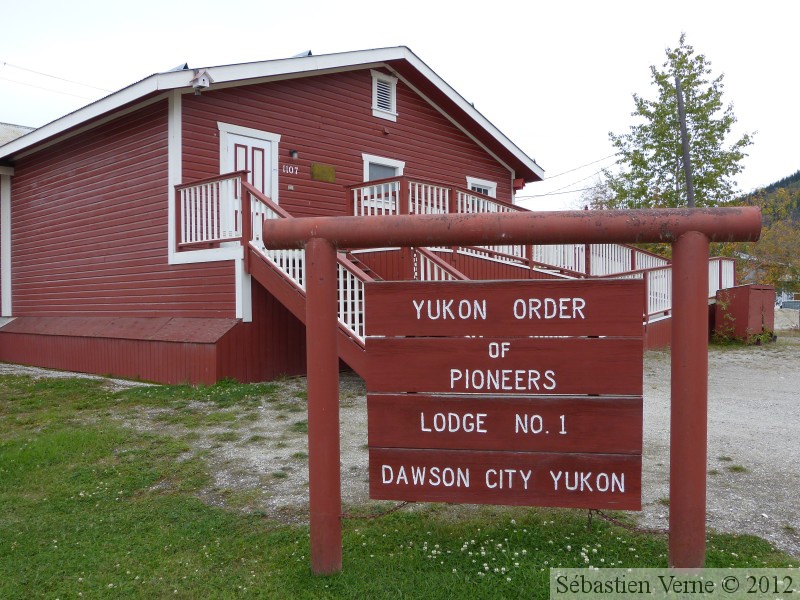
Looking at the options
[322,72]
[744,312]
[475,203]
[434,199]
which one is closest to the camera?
[434,199]

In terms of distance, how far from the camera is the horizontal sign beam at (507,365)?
268cm

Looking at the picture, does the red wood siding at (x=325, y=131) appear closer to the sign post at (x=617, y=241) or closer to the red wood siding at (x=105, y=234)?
the red wood siding at (x=105, y=234)

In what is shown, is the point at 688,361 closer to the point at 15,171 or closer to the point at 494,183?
the point at 494,183

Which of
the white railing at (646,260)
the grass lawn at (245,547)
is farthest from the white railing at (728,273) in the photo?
the grass lawn at (245,547)

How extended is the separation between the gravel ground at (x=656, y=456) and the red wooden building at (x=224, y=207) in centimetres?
118

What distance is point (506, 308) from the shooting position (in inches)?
107

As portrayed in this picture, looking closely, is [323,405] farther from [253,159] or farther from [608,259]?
[608,259]

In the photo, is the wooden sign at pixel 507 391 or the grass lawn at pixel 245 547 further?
the grass lawn at pixel 245 547

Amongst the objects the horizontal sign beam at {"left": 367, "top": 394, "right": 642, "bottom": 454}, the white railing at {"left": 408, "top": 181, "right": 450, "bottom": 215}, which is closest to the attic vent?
the white railing at {"left": 408, "top": 181, "right": 450, "bottom": 215}

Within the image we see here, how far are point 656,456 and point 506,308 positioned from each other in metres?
2.99

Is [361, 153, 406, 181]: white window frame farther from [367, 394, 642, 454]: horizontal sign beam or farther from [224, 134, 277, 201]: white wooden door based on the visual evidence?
[367, 394, 642, 454]: horizontal sign beam

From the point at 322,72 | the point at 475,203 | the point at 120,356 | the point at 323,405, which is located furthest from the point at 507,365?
the point at 322,72

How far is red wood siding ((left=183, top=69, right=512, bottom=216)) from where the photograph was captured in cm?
1003

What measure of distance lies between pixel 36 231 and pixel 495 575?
1317 centimetres
